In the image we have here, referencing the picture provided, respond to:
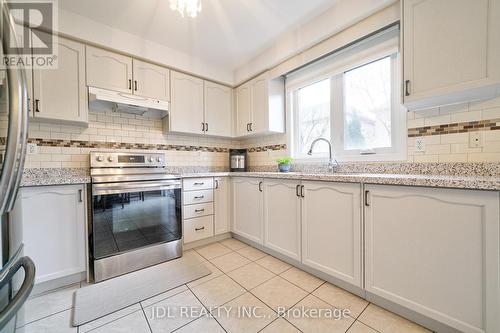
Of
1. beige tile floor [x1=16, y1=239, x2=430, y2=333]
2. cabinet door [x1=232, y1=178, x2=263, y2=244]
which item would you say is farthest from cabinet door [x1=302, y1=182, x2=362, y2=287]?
cabinet door [x1=232, y1=178, x2=263, y2=244]

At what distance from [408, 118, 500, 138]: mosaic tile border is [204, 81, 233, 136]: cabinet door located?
7.29ft

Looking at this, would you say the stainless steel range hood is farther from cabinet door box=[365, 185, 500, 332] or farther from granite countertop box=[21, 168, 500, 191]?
cabinet door box=[365, 185, 500, 332]

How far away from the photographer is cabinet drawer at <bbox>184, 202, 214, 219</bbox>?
7.94ft

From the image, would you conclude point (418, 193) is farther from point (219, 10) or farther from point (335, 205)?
point (219, 10)

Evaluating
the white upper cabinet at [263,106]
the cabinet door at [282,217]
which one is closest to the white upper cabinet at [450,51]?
the cabinet door at [282,217]

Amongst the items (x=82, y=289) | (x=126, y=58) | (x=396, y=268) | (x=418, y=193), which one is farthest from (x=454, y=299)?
(x=126, y=58)

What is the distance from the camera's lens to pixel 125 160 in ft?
7.72

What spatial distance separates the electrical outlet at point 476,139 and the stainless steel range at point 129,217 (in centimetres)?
250

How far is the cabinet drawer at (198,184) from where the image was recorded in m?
2.41

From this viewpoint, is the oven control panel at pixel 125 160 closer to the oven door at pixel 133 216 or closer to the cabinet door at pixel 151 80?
the oven door at pixel 133 216

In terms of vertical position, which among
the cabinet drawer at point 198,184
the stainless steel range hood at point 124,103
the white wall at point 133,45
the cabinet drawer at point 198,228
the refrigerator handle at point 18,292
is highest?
the white wall at point 133,45

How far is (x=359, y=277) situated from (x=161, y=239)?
1.84 m

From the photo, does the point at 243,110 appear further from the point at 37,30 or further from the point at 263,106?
the point at 37,30

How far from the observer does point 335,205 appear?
161 cm
